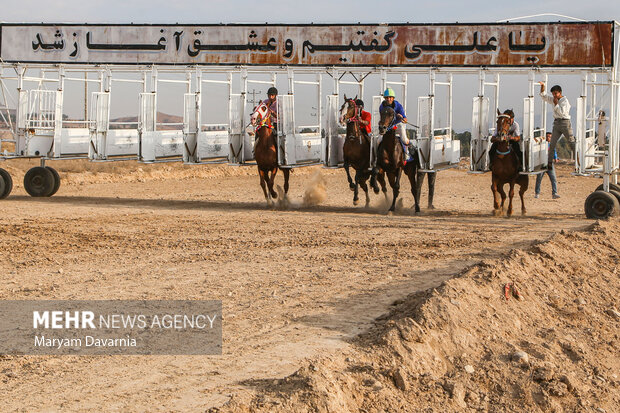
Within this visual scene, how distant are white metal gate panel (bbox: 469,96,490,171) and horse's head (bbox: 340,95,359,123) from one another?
107 inches

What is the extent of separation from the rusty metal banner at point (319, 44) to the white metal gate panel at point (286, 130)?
49.5 inches

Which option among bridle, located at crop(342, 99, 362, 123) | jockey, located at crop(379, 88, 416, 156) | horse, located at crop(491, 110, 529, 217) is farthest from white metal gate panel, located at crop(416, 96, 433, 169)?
horse, located at crop(491, 110, 529, 217)

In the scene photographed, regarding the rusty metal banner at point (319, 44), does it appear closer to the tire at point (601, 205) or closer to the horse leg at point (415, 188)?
the horse leg at point (415, 188)

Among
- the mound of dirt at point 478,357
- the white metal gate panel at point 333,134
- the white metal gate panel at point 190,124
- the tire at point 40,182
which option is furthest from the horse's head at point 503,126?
the tire at point 40,182

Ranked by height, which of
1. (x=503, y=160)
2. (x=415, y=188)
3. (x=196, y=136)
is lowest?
(x=415, y=188)

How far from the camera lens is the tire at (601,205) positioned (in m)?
16.6

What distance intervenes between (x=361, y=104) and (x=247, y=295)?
429 inches

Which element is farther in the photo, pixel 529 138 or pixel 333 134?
pixel 333 134

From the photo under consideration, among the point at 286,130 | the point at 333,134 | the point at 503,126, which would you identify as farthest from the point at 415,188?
the point at 286,130

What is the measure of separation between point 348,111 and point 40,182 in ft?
28.0

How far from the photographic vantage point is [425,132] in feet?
61.9

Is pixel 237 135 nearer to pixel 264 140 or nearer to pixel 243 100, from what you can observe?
pixel 243 100

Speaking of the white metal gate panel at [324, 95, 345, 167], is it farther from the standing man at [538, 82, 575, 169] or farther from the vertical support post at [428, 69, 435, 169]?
the standing man at [538, 82, 575, 169]

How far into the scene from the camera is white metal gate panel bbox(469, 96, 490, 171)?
18.4 m
